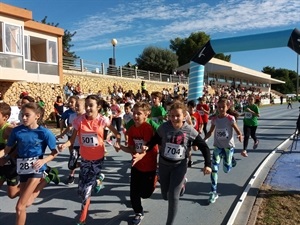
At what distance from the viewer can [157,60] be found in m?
55.1

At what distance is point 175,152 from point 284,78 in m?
112

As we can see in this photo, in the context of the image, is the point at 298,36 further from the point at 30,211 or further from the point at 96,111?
the point at 30,211

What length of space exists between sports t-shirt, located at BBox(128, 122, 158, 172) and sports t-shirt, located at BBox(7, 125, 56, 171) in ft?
3.91

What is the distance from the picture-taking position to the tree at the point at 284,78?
102 metres

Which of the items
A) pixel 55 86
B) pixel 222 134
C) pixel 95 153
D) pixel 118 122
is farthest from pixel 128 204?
pixel 55 86

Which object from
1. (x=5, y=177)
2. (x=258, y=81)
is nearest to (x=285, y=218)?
(x=5, y=177)

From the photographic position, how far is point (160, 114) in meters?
7.63

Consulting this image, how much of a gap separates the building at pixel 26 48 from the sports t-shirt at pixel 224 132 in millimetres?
15358

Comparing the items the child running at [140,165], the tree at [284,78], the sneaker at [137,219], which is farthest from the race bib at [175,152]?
the tree at [284,78]

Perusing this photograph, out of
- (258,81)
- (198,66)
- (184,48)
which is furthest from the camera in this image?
(258,81)

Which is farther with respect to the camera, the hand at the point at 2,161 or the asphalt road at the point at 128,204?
the asphalt road at the point at 128,204

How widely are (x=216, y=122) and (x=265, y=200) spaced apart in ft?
5.51

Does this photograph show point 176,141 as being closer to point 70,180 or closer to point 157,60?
point 70,180

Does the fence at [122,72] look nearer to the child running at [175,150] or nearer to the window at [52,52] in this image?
the window at [52,52]
